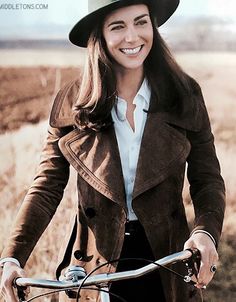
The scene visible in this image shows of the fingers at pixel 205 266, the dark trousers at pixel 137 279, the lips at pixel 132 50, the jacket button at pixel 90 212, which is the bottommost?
the dark trousers at pixel 137 279

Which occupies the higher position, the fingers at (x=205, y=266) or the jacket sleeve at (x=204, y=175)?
the jacket sleeve at (x=204, y=175)

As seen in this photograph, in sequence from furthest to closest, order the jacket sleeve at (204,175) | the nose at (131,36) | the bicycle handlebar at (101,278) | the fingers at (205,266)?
1. the nose at (131,36)
2. the jacket sleeve at (204,175)
3. the fingers at (205,266)
4. the bicycle handlebar at (101,278)

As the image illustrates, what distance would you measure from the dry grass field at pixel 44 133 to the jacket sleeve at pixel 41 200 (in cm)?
17

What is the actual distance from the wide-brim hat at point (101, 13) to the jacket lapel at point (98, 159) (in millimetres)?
400

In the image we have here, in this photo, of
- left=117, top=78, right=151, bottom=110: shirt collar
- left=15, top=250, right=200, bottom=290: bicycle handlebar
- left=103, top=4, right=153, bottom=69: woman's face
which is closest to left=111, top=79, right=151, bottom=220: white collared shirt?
left=117, top=78, right=151, bottom=110: shirt collar

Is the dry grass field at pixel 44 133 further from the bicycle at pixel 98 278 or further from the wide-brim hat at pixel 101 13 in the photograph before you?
the bicycle at pixel 98 278

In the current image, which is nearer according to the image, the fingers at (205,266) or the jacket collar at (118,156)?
the fingers at (205,266)

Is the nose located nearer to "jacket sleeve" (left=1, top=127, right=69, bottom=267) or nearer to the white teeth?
the white teeth

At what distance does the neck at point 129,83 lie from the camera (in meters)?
2.77

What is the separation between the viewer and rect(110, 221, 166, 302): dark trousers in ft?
8.60

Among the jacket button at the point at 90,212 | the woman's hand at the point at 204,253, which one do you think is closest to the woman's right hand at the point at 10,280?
the jacket button at the point at 90,212

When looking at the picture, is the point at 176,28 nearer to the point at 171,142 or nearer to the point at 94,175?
the point at 171,142

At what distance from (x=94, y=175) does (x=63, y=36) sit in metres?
0.70

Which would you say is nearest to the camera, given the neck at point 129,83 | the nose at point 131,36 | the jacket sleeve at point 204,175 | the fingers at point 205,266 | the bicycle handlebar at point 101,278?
the bicycle handlebar at point 101,278
